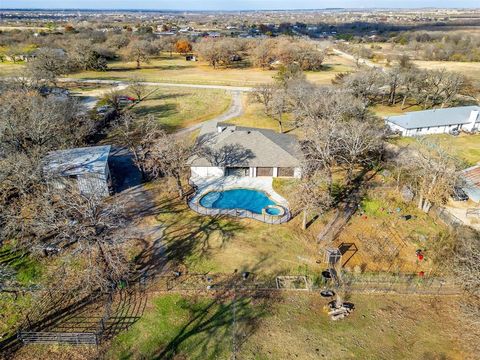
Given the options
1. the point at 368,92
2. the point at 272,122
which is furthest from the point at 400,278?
the point at 368,92

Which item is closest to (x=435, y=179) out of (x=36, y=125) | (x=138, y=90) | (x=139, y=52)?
(x=36, y=125)

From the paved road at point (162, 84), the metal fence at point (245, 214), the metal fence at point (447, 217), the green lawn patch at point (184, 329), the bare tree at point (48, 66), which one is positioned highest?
the bare tree at point (48, 66)

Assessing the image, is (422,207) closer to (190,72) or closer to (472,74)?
(472,74)

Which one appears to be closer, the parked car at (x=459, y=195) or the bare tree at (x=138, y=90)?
the parked car at (x=459, y=195)

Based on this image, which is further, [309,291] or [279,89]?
[279,89]

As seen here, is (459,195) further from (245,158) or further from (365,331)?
(245,158)

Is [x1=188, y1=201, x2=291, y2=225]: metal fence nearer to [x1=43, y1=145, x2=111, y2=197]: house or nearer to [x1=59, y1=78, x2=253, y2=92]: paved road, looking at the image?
[x1=43, y1=145, x2=111, y2=197]: house

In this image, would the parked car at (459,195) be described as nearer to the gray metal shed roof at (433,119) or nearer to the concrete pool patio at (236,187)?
the concrete pool patio at (236,187)

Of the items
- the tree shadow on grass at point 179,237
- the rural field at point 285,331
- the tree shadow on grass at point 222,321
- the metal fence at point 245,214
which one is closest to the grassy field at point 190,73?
the metal fence at point 245,214
